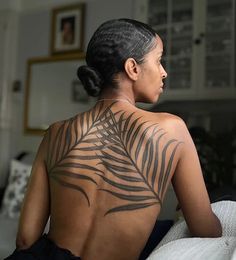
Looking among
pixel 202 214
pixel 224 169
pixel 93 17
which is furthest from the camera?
pixel 93 17

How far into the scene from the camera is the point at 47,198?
1.05 m

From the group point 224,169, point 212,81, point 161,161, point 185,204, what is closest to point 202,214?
point 185,204

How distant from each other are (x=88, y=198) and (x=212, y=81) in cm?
192

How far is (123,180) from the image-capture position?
93cm

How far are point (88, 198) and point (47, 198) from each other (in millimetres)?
165

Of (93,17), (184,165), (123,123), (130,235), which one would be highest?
(93,17)

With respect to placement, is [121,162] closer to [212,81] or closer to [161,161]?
[161,161]

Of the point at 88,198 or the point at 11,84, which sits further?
the point at 11,84

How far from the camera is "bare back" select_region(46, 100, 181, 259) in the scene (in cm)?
93

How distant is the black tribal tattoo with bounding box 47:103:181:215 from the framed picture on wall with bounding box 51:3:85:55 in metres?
2.45

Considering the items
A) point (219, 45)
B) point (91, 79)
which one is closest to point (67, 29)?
point (219, 45)

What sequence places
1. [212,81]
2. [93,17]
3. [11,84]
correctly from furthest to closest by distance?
1. [11,84]
2. [93,17]
3. [212,81]

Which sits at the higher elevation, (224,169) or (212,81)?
Result: (212,81)

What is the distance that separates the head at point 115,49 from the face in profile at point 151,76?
1 centimetres
